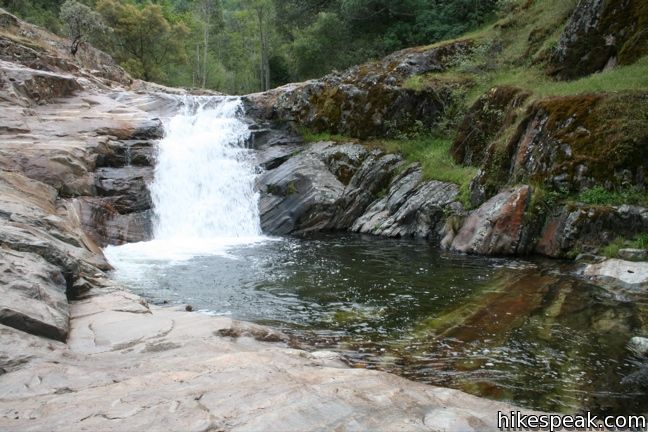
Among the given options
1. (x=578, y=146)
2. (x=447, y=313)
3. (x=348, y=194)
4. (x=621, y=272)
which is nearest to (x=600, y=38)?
(x=578, y=146)

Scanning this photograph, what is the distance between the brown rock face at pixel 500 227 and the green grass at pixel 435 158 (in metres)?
1.58

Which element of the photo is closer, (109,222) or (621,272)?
(621,272)

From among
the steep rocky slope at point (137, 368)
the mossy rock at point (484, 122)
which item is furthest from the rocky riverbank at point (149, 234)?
the mossy rock at point (484, 122)

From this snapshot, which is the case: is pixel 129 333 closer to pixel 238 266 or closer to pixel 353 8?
pixel 238 266

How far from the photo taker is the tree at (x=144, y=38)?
34.8m

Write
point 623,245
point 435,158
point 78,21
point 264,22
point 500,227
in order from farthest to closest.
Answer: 1. point 264,22
2. point 78,21
3. point 435,158
4. point 500,227
5. point 623,245

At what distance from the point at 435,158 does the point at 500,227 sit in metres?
5.86

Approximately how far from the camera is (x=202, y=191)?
59.6ft

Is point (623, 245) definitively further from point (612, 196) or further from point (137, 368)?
point (137, 368)

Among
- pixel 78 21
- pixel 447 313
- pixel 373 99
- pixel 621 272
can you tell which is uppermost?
pixel 78 21

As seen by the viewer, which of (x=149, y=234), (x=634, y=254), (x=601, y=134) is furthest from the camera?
(x=149, y=234)

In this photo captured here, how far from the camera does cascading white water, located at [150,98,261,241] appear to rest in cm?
1678

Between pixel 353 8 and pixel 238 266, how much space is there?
2042 centimetres

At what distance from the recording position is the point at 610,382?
5156mm
